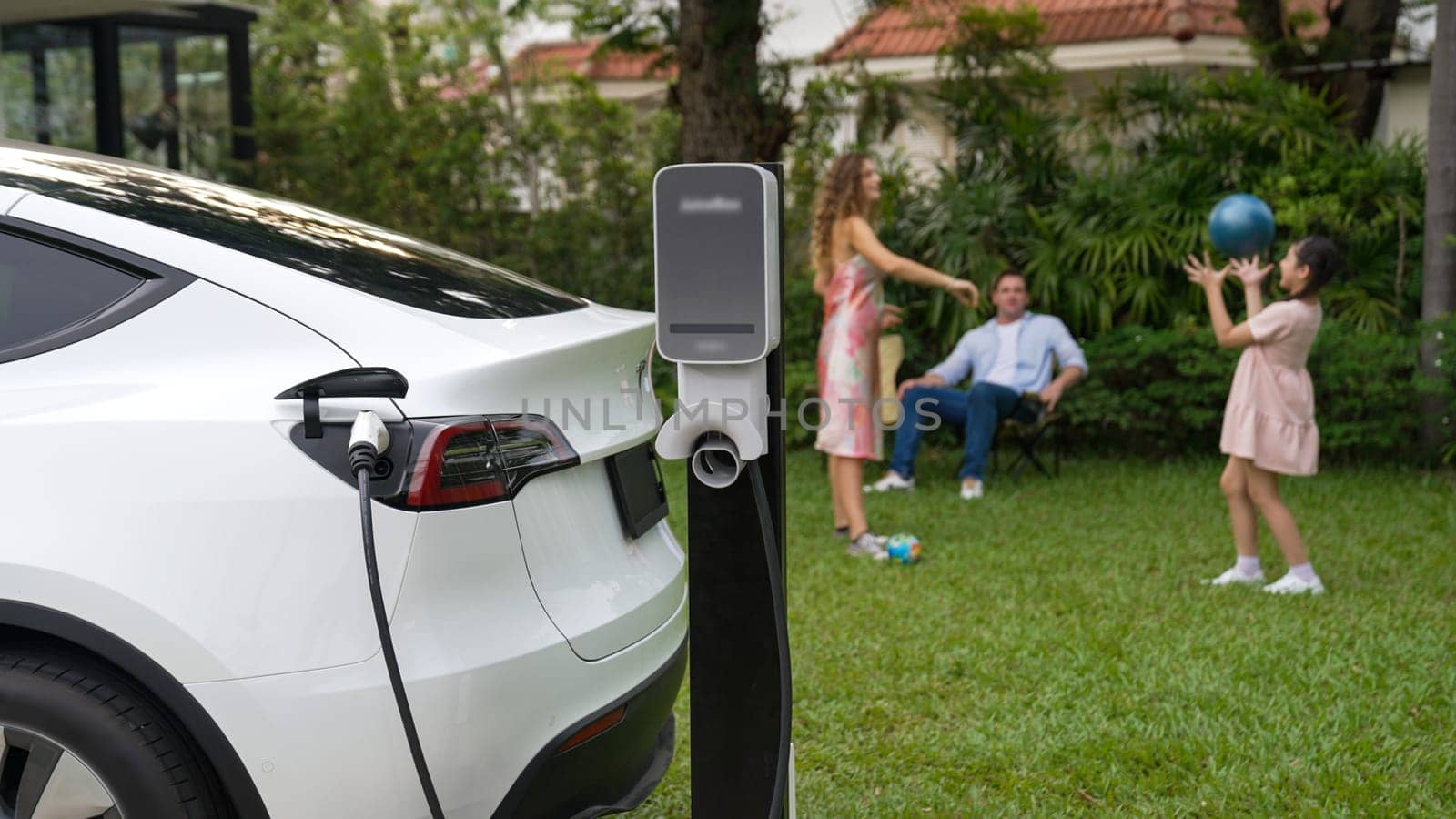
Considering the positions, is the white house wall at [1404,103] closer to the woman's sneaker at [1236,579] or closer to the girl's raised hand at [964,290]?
the girl's raised hand at [964,290]

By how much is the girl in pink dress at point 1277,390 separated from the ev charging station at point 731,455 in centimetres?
327

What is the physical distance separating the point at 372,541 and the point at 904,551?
166 inches

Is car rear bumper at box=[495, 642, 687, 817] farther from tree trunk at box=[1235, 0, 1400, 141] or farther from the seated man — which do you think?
tree trunk at box=[1235, 0, 1400, 141]

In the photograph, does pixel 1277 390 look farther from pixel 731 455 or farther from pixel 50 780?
pixel 50 780

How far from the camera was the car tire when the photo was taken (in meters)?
2.38

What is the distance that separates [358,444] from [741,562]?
87 centimetres

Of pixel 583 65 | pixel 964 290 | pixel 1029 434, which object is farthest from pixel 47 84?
pixel 964 290

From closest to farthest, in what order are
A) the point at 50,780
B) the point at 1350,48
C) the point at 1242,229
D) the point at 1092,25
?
1. the point at 50,780
2. the point at 1242,229
3. the point at 1350,48
4. the point at 1092,25

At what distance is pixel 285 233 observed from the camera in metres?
2.85

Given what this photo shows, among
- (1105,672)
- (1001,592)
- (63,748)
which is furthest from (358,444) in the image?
(1001,592)

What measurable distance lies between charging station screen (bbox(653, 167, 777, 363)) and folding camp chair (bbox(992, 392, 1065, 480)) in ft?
19.1

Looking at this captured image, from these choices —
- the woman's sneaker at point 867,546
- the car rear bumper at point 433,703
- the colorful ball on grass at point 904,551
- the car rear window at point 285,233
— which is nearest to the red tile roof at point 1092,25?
the woman's sneaker at point 867,546

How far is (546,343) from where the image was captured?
273cm

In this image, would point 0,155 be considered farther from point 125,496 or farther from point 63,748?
point 63,748
